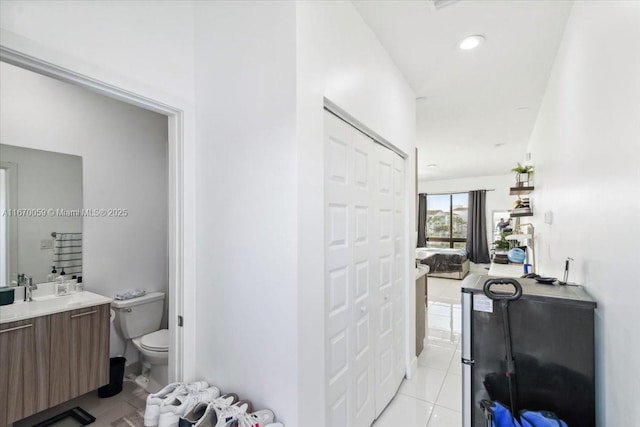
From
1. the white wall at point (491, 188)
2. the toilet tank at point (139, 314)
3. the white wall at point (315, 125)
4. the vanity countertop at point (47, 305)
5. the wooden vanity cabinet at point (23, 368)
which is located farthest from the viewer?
the white wall at point (491, 188)

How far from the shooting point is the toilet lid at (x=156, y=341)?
Result: 7.60 ft

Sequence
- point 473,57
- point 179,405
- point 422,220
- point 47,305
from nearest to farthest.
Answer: point 179,405 < point 47,305 < point 473,57 < point 422,220

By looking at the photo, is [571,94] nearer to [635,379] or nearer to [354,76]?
[354,76]

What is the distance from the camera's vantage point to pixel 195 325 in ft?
5.34

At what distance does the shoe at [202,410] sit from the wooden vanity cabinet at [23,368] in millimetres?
1408

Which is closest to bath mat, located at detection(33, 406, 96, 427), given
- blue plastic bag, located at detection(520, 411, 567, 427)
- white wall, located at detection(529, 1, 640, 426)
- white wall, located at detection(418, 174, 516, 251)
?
blue plastic bag, located at detection(520, 411, 567, 427)

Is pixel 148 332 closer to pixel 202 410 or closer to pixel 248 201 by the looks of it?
pixel 202 410

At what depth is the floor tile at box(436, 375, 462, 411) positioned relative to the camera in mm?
2322

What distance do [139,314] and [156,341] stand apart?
40cm

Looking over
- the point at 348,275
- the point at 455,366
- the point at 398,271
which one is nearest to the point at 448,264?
the point at 455,366

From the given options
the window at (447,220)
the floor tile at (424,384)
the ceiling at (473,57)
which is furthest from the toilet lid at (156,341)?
the window at (447,220)

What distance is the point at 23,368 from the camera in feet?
6.06

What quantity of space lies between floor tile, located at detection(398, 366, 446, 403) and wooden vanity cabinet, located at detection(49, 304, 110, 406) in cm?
247

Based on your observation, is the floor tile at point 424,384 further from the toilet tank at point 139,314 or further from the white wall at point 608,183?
the toilet tank at point 139,314
